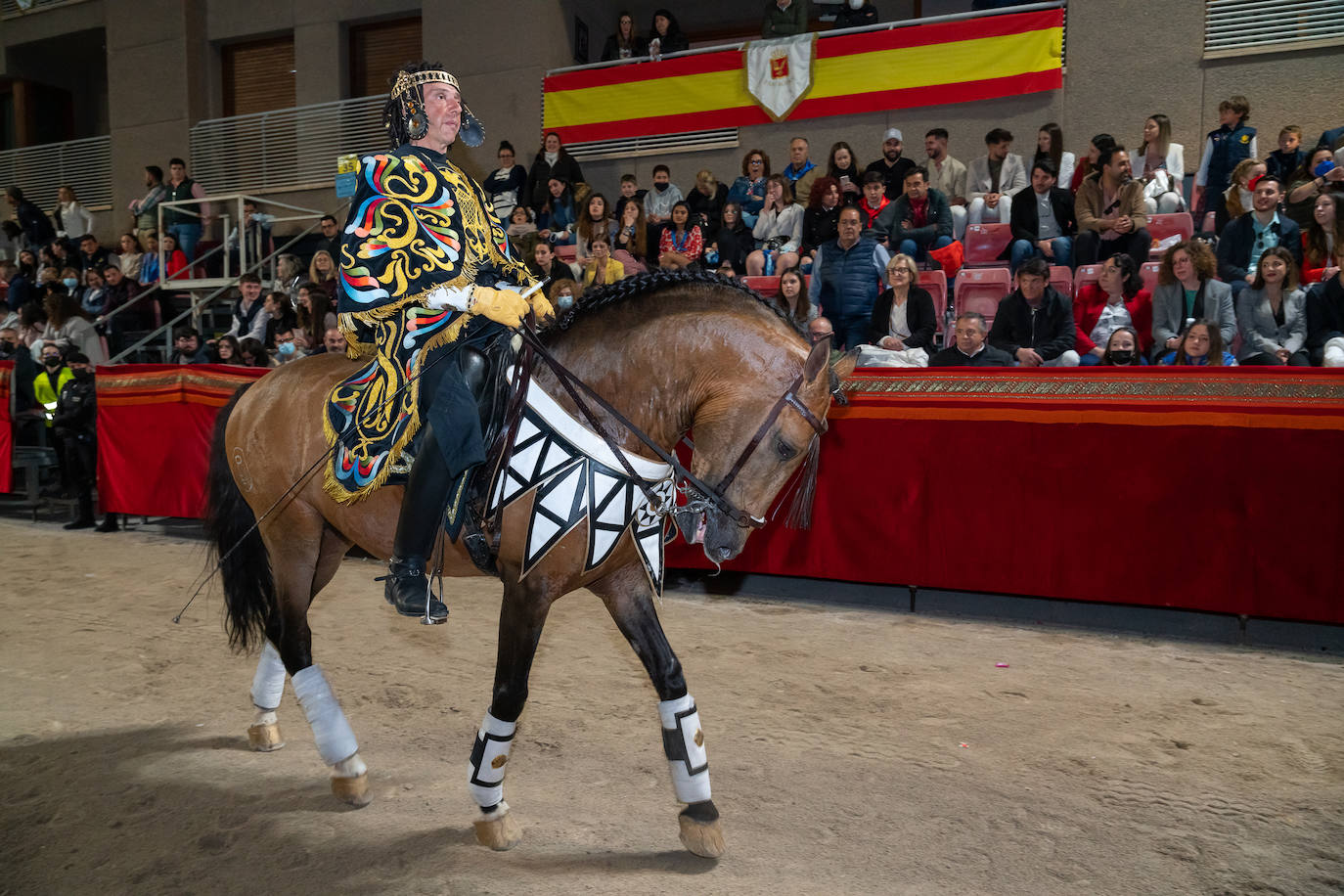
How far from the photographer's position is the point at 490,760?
324 centimetres

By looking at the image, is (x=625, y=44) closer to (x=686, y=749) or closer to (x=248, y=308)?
(x=248, y=308)

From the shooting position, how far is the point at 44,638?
5871 millimetres

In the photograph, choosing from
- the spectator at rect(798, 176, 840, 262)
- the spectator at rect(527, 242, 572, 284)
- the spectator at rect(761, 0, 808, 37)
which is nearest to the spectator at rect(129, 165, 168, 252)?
the spectator at rect(527, 242, 572, 284)

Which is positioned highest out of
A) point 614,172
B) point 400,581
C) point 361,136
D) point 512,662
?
point 361,136

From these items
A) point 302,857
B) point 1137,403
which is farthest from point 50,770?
point 1137,403

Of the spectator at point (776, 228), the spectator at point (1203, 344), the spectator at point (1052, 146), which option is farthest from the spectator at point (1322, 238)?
the spectator at point (776, 228)

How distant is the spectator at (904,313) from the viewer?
299 inches

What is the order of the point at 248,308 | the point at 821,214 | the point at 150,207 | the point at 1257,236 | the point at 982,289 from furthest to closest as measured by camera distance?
1. the point at 150,207
2. the point at 248,308
3. the point at 821,214
4. the point at 982,289
5. the point at 1257,236

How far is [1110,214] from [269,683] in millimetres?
8104

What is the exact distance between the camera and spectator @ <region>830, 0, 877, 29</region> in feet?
39.6

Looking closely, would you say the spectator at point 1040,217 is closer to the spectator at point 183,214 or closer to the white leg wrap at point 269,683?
the white leg wrap at point 269,683

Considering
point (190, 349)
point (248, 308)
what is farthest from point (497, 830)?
point (248, 308)

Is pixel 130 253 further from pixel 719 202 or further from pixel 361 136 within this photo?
pixel 719 202

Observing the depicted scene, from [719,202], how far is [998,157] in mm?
3082
